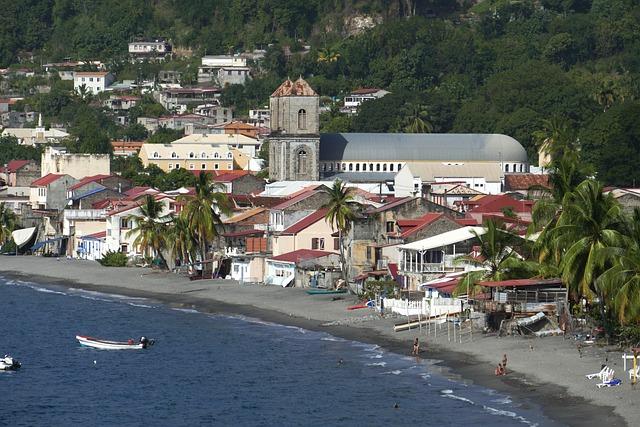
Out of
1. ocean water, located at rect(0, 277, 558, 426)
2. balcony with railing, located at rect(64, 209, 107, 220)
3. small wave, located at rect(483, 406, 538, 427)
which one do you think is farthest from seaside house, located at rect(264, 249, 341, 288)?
small wave, located at rect(483, 406, 538, 427)

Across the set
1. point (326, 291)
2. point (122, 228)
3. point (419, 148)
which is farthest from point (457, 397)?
point (419, 148)

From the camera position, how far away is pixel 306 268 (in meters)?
114

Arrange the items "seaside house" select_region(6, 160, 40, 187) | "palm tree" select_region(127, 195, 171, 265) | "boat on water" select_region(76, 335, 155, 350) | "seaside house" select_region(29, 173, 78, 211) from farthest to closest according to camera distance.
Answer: "seaside house" select_region(6, 160, 40, 187) → "seaside house" select_region(29, 173, 78, 211) → "palm tree" select_region(127, 195, 171, 265) → "boat on water" select_region(76, 335, 155, 350)

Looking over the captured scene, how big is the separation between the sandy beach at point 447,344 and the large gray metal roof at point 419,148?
4727cm

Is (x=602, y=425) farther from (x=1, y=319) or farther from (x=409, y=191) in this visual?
(x=409, y=191)

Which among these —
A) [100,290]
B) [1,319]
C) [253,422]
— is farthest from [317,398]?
[100,290]

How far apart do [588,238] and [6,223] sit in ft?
285

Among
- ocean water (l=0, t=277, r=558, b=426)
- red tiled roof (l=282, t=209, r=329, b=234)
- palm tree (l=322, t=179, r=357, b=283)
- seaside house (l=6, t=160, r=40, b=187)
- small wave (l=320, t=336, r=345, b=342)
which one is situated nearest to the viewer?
ocean water (l=0, t=277, r=558, b=426)

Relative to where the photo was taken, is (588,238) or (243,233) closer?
(588,238)

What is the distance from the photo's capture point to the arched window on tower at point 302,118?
567 ft

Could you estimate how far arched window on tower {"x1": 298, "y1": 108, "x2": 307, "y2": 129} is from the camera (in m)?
173

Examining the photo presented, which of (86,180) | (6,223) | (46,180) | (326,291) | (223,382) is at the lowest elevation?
(223,382)

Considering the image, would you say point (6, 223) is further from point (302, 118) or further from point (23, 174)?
point (23, 174)

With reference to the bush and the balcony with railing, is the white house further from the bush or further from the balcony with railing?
the balcony with railing
